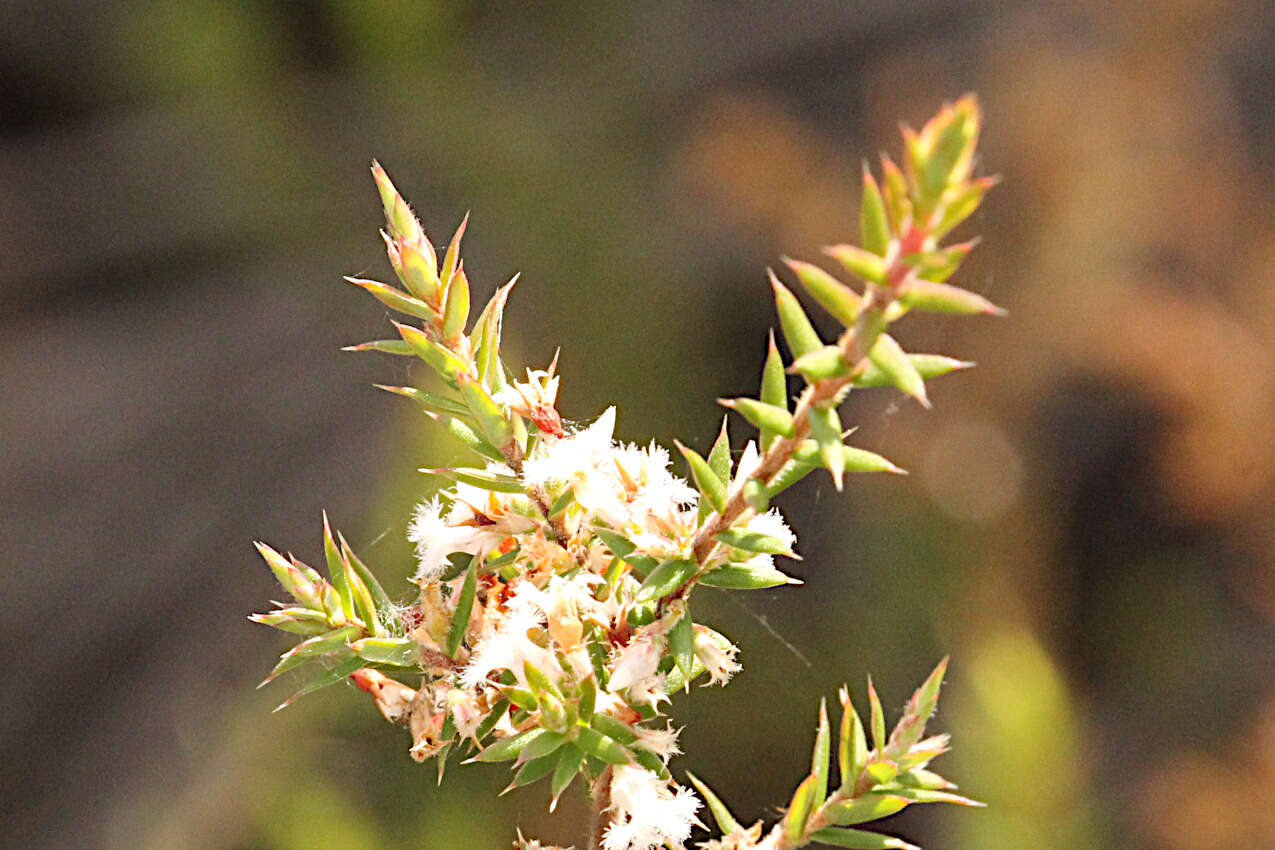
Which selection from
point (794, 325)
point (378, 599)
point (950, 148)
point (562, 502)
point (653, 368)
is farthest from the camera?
point (653, 368)

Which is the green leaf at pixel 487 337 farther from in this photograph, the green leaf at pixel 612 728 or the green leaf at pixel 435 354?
the green leaf at pixel 612 728

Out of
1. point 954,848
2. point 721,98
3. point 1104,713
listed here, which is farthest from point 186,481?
point 1104,713

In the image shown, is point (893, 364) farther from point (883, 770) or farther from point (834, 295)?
point (883, 770)

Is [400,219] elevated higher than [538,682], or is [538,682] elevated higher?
[400,219]

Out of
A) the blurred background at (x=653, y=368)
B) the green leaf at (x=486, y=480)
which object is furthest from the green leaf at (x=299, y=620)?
the blurred background at (x=653, y=368)

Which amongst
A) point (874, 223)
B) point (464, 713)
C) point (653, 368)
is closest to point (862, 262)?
point (874, 223)

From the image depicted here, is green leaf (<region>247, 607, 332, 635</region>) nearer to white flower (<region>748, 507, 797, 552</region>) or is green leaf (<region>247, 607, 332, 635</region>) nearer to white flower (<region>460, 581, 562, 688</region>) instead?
white flower (<region>460, 581, 562, 688</region>)

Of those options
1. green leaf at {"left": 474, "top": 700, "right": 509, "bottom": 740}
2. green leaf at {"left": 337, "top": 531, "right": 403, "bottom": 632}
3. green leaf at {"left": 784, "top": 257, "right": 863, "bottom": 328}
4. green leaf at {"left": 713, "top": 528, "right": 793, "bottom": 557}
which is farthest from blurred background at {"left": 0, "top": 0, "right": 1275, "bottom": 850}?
green leaf at {"left": 784, "top": 257, "right": 863, "bottom": 328}
